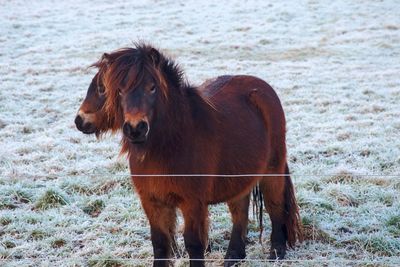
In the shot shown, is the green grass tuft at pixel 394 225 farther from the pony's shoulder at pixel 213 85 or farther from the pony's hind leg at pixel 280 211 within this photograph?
the pony's shoulder at pixel 213 85

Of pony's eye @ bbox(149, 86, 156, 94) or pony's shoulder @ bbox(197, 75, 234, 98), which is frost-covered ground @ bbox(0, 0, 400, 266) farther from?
pony's eye @ bbox(149, 86, 156, 94)

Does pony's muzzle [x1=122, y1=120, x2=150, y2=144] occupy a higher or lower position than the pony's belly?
higher

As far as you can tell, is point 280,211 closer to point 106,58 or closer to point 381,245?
point 381,245

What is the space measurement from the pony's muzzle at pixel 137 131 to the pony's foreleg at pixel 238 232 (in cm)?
170

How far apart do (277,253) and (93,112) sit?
7.22ft

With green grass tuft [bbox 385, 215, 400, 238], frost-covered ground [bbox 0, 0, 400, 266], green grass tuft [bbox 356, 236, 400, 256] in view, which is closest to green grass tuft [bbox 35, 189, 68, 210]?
frost-covered ground [bbox 0, 0, 400, 266]

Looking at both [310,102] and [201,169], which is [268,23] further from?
[201,169]

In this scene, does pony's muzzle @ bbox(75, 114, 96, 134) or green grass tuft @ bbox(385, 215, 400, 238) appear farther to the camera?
green grass tuft @ bbox(385, 215, 400, 238)

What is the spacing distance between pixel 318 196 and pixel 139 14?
21.5 metres

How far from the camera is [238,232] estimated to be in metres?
4.91

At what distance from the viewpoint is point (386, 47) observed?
61.4 feet

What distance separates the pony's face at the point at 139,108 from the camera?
132 inches

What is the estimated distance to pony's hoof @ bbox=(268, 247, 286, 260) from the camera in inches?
192

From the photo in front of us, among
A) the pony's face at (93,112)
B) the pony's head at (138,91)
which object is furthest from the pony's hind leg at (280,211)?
the pony's face at (93,112)
